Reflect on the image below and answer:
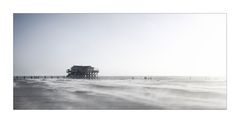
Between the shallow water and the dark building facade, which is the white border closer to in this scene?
the shallow water

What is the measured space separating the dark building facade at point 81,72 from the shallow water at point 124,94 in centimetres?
10

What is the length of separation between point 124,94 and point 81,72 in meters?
0.62

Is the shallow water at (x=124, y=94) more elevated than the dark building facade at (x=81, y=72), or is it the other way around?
the dark building facade at (x=81, y=72)

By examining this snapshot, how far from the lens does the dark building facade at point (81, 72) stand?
6.40 meters

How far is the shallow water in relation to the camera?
6355 millimetres

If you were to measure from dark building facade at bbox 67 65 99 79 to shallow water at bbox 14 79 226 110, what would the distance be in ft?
0.32

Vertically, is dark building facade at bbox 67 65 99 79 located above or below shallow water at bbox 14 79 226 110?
above

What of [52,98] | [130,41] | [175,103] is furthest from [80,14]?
[175,103]

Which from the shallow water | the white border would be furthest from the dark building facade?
the white border
